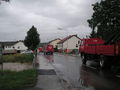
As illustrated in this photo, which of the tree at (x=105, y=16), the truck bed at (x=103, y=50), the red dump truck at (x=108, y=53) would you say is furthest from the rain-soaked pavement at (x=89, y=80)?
the tree at (x=105, y=16)

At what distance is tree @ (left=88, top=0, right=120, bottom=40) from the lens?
45219 mm

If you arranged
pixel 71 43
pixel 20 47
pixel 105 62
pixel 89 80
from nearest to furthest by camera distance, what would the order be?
pixel 89 80 → pixel 105 62 → pixel 71 43 → pixel 20 47

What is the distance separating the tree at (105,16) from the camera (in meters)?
45.2

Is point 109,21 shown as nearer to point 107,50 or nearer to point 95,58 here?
point 95,58

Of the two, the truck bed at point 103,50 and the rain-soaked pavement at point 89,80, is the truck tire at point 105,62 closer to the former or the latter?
the truck bed at point 103,50

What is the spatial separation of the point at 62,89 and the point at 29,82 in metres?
1.99

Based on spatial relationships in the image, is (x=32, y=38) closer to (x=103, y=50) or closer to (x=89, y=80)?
(x=103, y=50)

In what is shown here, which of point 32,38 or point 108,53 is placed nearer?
point 108,53

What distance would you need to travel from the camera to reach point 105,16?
155 ft

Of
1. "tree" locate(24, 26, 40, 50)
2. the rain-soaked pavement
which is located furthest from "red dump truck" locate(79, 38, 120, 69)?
"tree" locate(24, 26, 40, 50)

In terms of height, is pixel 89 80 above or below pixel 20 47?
below

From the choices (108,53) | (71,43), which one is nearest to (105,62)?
(108,53)

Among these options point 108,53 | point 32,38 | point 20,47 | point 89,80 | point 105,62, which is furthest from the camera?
point 20,47

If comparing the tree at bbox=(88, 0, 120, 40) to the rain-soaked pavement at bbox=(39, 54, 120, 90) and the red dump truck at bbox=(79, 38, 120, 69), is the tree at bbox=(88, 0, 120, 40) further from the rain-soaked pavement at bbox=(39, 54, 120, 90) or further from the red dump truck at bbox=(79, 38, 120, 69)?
the rain-soaked pavement at bbox=(39, 54, 120, 90)
